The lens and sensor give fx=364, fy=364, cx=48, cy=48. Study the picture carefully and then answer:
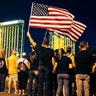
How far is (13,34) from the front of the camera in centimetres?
14612

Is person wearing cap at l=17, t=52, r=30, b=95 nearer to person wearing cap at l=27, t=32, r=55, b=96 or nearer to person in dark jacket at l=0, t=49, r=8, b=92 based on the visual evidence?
person in dark jacket at l=0, t=49, r=8, b=92

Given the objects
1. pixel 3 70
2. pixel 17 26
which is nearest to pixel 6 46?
pixel 17 26

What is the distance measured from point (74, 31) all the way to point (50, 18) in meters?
0.99

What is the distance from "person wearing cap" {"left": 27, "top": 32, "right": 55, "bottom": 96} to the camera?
38.0 feet

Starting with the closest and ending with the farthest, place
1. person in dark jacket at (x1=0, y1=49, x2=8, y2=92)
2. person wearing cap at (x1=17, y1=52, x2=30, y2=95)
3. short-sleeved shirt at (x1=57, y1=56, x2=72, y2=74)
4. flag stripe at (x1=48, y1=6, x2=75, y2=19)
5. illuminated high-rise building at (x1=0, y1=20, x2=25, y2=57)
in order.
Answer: short-sleeved shirt at (x1=57, y1=56, x2=72, y2=74)
flag stripe at (x1=48, y1=6, x2=75, y2=19)
person wearing cap at (x1=17, y1=52, x2=30, y2=95)
person in dark jacket at (x1=0, y1=49, x2=8, y2=92)
illuminated high-rise building at (x1=0, y1=20, x2=25, y2=57)

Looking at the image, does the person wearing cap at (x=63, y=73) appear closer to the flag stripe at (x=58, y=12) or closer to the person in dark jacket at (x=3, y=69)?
the flag stripe at (x=58, y=12)

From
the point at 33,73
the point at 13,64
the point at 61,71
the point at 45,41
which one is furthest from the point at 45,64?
the point at 13,64

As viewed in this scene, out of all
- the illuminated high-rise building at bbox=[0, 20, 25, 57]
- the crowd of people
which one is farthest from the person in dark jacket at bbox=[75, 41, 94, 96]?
the illuminated high-rise building at bbox=[0, 20, 25, 57]

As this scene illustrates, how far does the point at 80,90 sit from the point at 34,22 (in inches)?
129

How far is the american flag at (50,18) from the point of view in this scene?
12.7 meters

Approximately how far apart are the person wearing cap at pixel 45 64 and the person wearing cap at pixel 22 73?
214 cm

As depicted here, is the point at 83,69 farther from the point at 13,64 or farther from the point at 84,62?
the point at 13,64

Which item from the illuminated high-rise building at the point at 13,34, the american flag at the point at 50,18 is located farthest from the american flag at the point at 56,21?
the illuminated high-rise building at the point at 13,34

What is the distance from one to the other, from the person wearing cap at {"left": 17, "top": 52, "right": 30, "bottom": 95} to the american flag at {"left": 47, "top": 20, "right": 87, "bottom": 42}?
211cm
